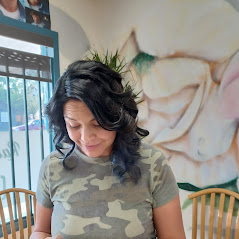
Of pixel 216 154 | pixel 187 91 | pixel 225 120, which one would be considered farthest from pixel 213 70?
pixel 216 154

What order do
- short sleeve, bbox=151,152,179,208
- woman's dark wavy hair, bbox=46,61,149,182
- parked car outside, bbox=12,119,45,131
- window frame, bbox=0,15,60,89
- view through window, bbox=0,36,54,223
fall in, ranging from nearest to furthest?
woman's dark wavy hair, bbox=46,61,149,182, short sleeve, bbox=151,152,179,208, window frame, bbox=0,15,60,89, view through window, bbox=0,36,54,223, parked car outside, bbox=12,119,45,131

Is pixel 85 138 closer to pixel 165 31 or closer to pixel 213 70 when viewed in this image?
pixel 213 70

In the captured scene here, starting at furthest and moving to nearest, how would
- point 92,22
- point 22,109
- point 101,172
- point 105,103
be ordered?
point 92,22 → point 22,109 → point 101,172 → point 105,103

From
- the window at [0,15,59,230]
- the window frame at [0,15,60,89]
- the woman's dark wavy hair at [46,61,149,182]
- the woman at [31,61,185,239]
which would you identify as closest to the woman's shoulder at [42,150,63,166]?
the woman at [31,61,185,239]

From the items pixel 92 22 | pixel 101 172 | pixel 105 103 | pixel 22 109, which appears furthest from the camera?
pixel 92 22

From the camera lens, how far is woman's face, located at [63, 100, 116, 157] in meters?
0.65

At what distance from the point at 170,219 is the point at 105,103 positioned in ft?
1.47

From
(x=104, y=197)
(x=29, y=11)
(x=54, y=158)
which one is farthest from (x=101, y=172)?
(x=29, y=11)

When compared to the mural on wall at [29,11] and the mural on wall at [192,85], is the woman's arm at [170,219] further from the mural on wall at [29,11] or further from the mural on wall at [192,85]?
the mural on wall at [29,11]

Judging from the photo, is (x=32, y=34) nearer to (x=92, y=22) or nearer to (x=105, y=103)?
(x=92, y=22)

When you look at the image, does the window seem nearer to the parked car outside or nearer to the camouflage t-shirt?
the parked car outside

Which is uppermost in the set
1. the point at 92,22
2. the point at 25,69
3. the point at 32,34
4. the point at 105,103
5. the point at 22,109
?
the point at 92,22

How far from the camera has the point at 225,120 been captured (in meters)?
1.50

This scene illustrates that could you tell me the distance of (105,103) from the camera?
0.64m
